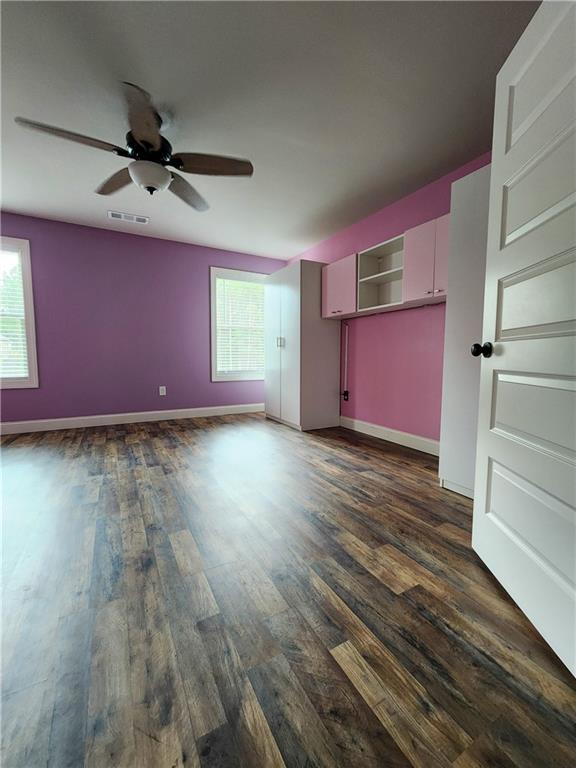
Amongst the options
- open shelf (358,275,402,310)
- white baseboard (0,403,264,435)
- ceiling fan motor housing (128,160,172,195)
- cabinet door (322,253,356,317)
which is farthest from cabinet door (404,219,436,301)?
white baseboard (0,403,264,435)

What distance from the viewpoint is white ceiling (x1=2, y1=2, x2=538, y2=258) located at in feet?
4.76

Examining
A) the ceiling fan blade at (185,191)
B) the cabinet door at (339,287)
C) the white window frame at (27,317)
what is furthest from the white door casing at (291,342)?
the white window frame at (27,317)

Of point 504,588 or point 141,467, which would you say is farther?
point 141,467

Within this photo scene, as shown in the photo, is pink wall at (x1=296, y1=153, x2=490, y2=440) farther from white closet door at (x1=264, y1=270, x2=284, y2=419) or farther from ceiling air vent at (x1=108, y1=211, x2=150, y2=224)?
ceiling air vent at (x1=108, y1=211, x2=150, y2=224)

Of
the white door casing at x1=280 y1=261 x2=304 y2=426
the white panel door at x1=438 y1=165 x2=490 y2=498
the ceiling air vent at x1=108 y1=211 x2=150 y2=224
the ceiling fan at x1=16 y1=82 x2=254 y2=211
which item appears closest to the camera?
the ceiling fan at x1=16 y1=82 x2=254 y2=211

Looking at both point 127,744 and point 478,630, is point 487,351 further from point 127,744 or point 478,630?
point 127,744

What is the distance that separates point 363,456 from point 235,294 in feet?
10.9

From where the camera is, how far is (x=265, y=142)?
2307 millimetres

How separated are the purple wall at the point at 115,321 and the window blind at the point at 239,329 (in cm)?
21

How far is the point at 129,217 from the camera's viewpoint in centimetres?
365

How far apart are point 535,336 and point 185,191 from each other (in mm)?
2427

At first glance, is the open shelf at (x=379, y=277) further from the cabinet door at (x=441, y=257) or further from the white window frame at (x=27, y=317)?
the white window frame at (x=27, y=317)

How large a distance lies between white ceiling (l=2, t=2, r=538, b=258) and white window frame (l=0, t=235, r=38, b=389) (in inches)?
30.8

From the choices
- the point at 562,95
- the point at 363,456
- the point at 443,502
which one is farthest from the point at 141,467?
the point at 562,95
